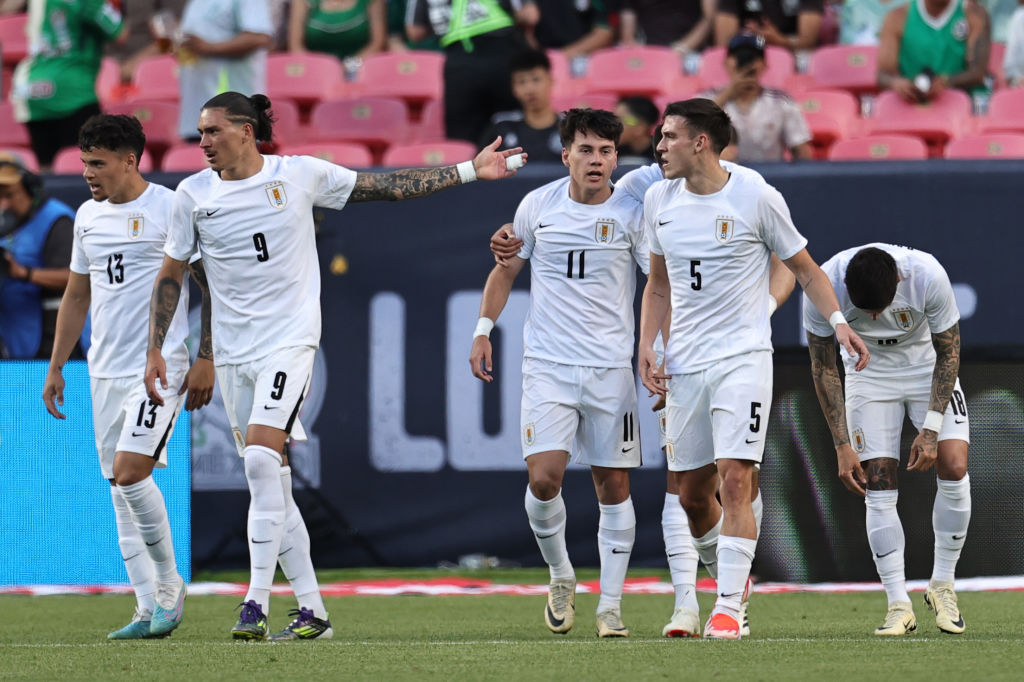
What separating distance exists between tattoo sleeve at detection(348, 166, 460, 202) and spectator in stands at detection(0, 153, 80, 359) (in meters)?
3.48

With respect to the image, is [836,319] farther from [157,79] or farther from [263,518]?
[157,79]

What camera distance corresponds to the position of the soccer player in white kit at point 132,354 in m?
7.04

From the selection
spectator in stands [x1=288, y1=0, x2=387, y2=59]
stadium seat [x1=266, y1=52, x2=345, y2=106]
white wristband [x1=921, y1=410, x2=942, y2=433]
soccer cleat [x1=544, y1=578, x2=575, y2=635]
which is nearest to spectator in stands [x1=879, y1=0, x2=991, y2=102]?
spectator in stands [x1=288, y1=0, x2=387, y2=59]

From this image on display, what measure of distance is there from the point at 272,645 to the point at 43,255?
172 inches

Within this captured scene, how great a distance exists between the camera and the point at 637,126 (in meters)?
10.4

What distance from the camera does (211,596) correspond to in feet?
30.8

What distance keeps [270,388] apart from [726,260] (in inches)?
74.1

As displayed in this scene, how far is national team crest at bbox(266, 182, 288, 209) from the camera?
6.77 m

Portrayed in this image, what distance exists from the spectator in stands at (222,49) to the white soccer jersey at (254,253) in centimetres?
535

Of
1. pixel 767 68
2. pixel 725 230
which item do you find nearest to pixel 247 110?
pixel 725 230

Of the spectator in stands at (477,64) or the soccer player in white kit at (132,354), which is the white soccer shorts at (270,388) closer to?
the soccer player in white kit at (132,354)

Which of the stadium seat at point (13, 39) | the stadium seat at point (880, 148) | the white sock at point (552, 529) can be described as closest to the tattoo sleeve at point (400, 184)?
the white sock at point (552, 529)

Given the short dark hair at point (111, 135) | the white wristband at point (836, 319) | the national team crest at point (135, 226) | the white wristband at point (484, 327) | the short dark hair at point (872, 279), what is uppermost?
the short dark hair at point (111, 135)

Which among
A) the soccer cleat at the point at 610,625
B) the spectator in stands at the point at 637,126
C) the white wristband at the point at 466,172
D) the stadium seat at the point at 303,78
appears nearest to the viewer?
the white wristband at the point at 466,172
